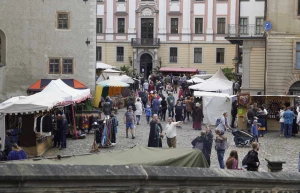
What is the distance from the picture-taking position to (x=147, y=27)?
207ft

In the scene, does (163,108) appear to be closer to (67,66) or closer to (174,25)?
(67,66)

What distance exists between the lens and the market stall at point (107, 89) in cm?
3447

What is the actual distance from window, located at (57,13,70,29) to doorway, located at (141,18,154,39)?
30.5 meters

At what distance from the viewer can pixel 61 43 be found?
33.0 m

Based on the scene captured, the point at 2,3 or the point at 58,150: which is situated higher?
the point at 2,3

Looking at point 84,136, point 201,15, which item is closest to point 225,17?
point 201,15

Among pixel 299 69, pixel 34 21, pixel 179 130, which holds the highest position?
pixel 34 21

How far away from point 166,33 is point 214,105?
34.5 metres

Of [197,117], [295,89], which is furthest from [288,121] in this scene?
[295,89]

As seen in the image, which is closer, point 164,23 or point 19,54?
point 19,54

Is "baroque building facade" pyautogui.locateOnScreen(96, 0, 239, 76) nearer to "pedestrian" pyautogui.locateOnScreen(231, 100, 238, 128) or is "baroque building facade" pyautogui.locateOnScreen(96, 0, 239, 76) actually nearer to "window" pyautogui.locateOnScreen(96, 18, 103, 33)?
"window" pyautogui.locateOnScreen(96, 18, 103, 33)

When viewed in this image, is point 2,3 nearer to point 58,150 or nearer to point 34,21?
point 34,21

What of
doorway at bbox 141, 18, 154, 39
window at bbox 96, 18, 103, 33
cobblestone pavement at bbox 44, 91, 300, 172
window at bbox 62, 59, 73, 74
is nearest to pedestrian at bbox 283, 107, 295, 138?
cobblestone pavement at bbox 44, 91, 300, 172

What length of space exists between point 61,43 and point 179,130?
30.8 feet
